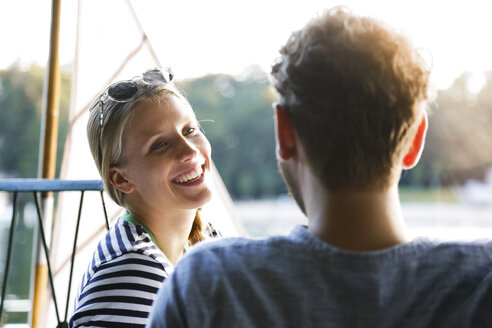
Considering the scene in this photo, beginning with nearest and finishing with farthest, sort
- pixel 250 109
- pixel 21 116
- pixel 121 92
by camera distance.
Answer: pixel 121 92, pixel 250 109, pixel 21 116

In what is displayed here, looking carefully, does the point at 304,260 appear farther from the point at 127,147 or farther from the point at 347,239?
the point at 127,147

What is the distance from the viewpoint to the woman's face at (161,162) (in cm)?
111

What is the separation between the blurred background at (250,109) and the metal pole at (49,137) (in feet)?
34.9

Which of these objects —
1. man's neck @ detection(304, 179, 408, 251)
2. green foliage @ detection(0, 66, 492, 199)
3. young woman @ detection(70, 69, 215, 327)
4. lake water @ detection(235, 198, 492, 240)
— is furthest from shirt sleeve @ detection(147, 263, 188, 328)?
lake water @ detection(235, 198, 492, 240)

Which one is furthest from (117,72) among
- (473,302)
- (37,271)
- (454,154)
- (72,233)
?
(454,154)

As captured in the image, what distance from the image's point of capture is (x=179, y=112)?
3.78 feet

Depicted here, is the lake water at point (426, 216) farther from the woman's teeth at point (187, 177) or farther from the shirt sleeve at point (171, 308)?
the shirt sleeve at point (171, 308)

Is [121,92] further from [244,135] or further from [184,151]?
[244,135]

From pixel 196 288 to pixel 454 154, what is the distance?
1502 centimetres

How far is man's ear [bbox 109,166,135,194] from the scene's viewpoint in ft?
3.75

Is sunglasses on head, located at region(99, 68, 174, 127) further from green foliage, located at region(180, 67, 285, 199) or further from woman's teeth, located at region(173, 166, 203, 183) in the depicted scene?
green foliage, located at region(180, 67, 285, 199)

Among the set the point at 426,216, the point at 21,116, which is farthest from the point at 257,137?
the point at 21,116

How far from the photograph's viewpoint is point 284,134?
607 millimetres

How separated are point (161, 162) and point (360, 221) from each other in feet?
2.09
